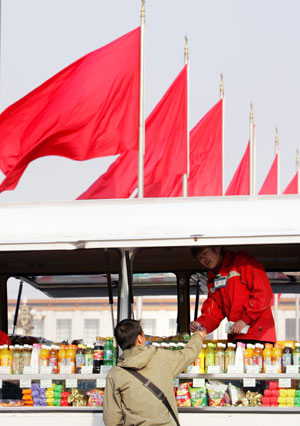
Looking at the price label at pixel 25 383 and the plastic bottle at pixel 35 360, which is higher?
the plastic bottle at pixel 35 360

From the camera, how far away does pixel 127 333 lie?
223 inches

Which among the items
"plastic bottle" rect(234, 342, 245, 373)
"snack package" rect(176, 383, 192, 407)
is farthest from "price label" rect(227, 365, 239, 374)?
"snack package" rect(176, 383, 192, 407)

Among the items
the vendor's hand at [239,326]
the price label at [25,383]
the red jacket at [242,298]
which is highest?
the red jacket at [242,298]

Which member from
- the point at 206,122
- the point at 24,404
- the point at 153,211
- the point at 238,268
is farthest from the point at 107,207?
the point at 206,122

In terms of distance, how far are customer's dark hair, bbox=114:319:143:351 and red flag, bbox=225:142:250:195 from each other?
40.7ft

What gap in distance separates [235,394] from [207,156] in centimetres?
988

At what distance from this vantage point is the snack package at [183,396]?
655 cm

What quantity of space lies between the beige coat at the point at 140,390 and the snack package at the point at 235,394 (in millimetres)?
890

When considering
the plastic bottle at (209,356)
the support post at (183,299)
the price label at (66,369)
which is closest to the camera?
the plastic bottle at (209,356)

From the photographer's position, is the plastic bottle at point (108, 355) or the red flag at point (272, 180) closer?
the plastic bottle at point (108, 355)

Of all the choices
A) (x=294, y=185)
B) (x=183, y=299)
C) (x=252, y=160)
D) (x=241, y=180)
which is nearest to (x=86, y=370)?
(x=183, y=299)

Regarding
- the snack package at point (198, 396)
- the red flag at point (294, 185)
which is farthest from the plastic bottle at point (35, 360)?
the red flag at point (294, 185)

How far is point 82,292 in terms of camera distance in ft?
33.6

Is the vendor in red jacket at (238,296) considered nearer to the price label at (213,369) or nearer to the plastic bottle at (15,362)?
the price label at (213,369)
